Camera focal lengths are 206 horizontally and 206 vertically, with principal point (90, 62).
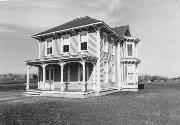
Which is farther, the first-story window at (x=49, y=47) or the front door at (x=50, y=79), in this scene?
the first-story window at (x=49, y=47)

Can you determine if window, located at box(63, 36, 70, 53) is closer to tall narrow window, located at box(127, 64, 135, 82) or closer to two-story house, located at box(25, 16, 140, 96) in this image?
two-story house, located at box(25, 16, 140, 96)

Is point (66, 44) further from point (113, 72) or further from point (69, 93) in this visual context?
point (113, 72)

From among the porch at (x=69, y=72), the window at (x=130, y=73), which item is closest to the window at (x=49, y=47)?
the porch at (x=69, y=72)

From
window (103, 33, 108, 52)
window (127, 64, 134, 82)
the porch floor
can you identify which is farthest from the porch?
window (127, 64, 134, 82)

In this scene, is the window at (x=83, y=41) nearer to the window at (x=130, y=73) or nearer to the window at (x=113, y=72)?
the window at (x=113, y=72)

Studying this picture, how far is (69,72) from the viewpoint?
22656mm

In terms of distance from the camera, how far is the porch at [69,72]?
2030 centimetres

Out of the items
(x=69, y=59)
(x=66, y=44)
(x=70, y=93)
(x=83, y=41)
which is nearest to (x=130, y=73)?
(x=83, y=41)

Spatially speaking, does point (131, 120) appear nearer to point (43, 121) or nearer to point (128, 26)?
point (43, 121)

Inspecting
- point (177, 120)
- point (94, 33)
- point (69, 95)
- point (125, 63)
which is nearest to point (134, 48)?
point (125, 63)

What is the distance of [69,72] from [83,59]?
13.1 ft

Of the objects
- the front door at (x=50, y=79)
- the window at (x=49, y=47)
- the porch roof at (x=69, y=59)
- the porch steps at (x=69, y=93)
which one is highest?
the window at (x=49, y=47)

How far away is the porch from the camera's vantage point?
20.3m

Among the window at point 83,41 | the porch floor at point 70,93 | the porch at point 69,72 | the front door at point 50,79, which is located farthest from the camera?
the front door at point 50,79
